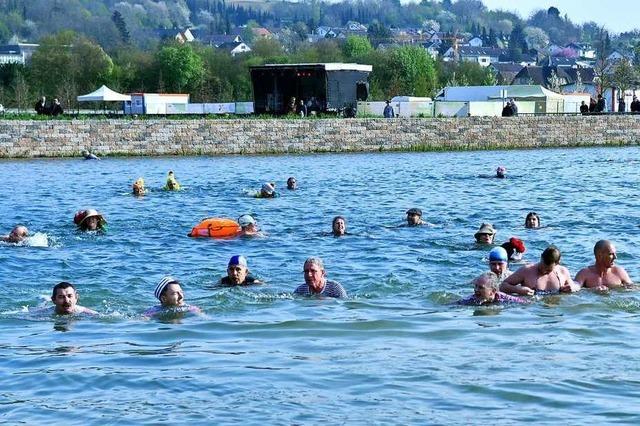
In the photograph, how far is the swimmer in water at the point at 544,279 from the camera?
48.3ft

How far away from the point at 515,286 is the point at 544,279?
1.33ft

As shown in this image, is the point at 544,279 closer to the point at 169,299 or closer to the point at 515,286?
the point at 515,286

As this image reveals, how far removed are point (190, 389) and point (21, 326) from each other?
12.4 ft

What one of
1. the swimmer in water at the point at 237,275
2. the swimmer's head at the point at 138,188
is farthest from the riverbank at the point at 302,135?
the swimmer in water at the point at 237,275

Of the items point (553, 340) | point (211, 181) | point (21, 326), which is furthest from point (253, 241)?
point (211, 181)

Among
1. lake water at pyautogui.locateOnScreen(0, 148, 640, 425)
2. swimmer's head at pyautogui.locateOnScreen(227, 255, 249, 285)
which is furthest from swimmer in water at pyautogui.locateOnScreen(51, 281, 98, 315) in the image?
swimmer's head at pyautogui.locateOnScreen(227, 255, 249, 285)

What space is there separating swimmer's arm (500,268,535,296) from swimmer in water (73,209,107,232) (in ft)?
31.1

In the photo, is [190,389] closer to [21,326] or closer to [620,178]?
[21,326]

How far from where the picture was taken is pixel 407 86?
314ft

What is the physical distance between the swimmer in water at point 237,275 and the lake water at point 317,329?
0.52 feet

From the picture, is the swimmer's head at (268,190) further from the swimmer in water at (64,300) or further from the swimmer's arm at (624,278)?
the swimmer in water at (64,300)

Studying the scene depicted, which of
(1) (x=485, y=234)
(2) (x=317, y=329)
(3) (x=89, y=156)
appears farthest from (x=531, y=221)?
(3) (x=89, y=156)

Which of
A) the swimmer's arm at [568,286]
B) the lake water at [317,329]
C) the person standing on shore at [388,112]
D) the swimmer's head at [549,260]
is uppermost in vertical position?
the person standing on shore at [388,112]

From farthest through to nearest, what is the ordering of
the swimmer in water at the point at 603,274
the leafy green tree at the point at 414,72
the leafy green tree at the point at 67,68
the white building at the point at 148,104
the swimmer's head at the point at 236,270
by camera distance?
the leafy green tree at the point at 414,72 < the leafy green tree at the point at 67,68 < the white building at the point at 148,104 < the swimmer's head at the point at 236,270 < the swimmer in water at the point at 603,274
